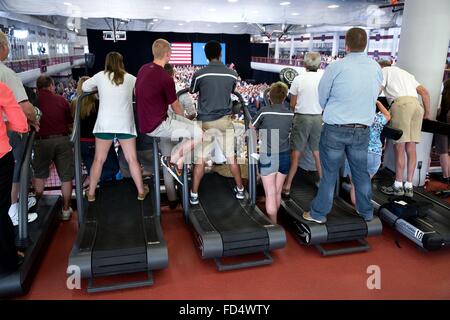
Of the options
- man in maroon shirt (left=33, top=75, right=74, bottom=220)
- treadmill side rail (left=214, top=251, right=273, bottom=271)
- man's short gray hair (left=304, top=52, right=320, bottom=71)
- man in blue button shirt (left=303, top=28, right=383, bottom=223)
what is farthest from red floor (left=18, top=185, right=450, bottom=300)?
man's short gray hair (left=304, top=52, right=320, bottom=71)

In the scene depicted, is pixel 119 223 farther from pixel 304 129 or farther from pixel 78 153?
pixel 304 129

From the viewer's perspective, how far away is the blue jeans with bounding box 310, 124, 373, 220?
309 cm

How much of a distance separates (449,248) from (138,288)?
2943mm

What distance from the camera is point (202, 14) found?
251 inches

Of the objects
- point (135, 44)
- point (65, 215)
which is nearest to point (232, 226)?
point (65, 215)

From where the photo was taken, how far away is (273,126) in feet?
10.9

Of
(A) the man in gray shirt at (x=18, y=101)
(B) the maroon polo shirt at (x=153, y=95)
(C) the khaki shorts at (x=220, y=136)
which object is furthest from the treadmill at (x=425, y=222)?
(A) the man in gray shirt at (x=18, y=101)

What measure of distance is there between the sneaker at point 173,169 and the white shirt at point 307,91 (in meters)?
1.46

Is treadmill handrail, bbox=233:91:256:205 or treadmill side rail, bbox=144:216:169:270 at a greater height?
treadmill handrail, bbox=233:91:256:205

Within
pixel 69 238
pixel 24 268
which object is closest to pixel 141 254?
pixel 24 268

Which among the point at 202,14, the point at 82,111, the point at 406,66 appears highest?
the point at 202,14

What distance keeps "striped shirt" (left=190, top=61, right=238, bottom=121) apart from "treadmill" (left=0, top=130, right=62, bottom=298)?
60.0 inches

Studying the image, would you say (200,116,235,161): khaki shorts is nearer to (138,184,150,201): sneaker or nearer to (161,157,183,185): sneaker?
(161,157,183,185): sneaker

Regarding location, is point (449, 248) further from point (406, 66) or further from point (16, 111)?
point (16, 111)
